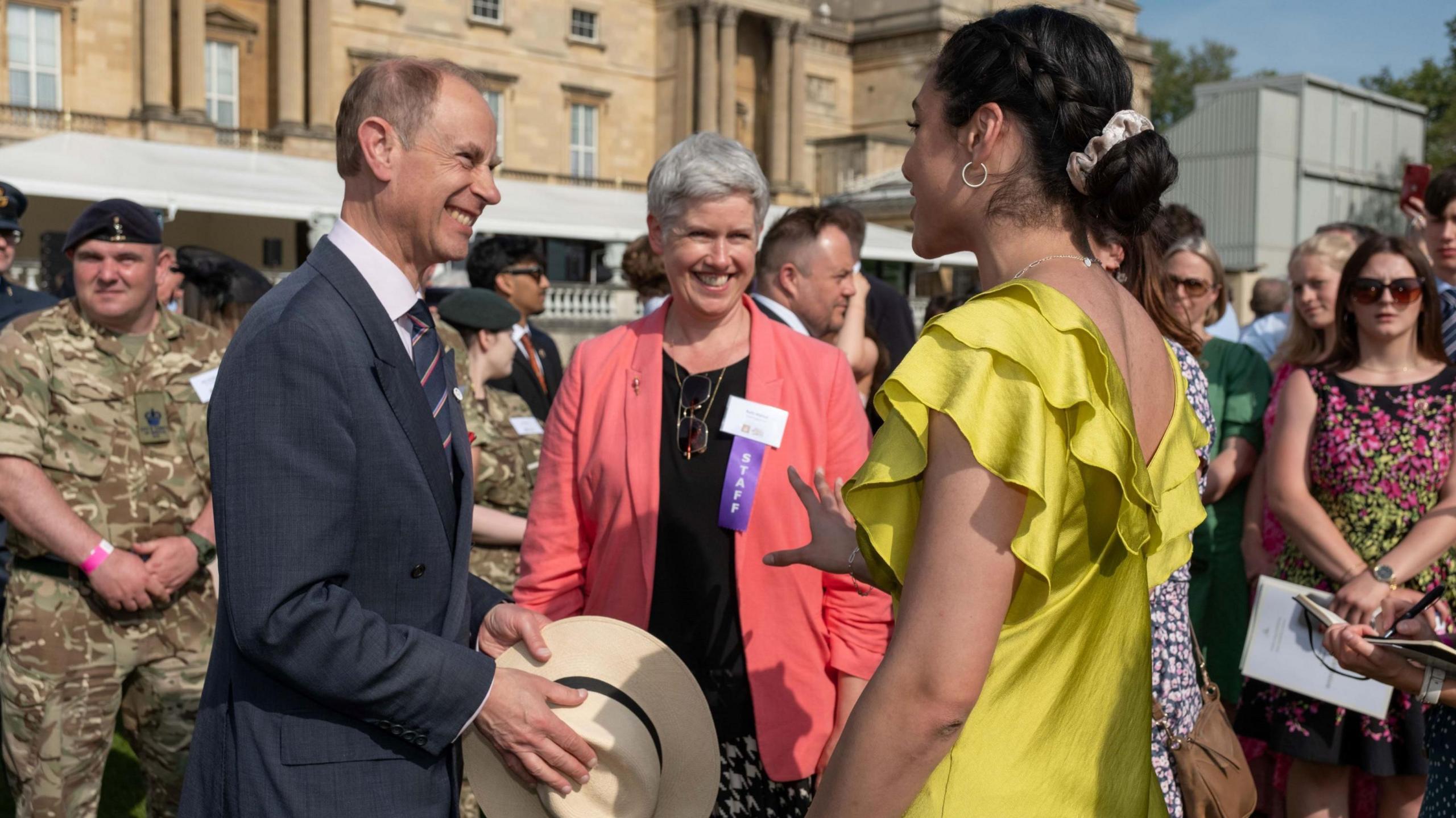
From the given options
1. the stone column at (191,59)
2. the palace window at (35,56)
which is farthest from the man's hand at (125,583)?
the stone column at (191,59)

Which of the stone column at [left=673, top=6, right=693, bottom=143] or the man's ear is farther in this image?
the stone column at [left=673, top=6, right=693, bottom=143]

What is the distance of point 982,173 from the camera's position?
1.84 metres

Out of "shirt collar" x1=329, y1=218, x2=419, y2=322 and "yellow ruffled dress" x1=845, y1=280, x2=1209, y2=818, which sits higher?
"shirt collar" x1=329, y1=218, x2=419, y2=322

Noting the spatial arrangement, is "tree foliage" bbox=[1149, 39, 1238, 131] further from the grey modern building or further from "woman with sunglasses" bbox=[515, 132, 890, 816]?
"woman with sunglasses" bbox=[515, 132, 890, 816]

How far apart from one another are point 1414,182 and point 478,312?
4631 millimetres

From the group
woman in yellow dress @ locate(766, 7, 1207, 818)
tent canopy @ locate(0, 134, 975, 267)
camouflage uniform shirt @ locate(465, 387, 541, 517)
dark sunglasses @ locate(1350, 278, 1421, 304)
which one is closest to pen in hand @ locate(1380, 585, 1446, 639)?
woman in yellow dress @ locate(766, 7, 1207, 818)

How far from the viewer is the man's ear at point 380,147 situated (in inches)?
88.4

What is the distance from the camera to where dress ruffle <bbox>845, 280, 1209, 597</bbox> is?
160cm

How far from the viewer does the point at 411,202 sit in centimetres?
227

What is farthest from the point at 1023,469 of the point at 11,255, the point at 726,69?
the point at 726,69

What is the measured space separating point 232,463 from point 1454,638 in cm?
304

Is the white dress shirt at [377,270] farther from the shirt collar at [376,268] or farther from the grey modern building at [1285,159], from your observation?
the grey modern building at [1285,159]

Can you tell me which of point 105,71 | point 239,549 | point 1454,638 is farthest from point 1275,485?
point 105,71

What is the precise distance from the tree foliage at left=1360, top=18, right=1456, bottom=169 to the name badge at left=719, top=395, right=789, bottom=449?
53.5m
